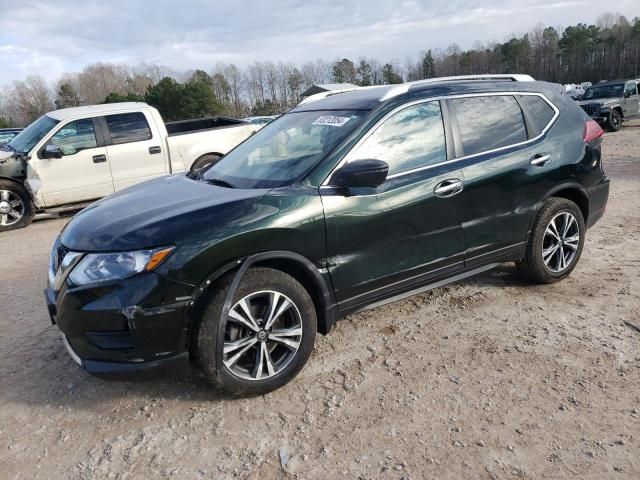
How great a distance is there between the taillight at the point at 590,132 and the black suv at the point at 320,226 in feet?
0.07

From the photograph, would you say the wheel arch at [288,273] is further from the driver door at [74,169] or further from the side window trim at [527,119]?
the driver door at [74,169]

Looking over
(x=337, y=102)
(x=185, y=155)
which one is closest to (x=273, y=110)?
(x=185, y=155)

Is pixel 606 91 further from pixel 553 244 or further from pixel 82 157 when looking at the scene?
pixel 82 157

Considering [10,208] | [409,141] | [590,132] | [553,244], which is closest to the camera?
[409,141]

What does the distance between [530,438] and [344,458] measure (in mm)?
968

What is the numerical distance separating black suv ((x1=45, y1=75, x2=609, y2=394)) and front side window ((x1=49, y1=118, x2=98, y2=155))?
5.23m

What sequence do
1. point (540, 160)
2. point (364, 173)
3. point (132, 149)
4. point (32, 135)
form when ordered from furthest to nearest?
point (132, 149) → point (32, 135) → point (540, 160) → point (364, 173)

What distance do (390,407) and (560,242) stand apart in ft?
A: 8.11

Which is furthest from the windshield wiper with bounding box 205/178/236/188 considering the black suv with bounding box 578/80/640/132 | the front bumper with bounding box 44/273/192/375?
the black suv with bounding box 578/80/640/132

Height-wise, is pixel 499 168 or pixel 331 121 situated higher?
pixel 331 121

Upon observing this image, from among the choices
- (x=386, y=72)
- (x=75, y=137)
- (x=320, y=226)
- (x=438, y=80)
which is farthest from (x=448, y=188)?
(x=386, y=72)

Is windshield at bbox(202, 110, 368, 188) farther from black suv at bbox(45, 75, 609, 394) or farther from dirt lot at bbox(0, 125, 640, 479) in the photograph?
dirt lot at bbox(0, 125, 640, 479)

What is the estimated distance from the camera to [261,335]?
3.05 m

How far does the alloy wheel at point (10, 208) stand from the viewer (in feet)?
26.9
